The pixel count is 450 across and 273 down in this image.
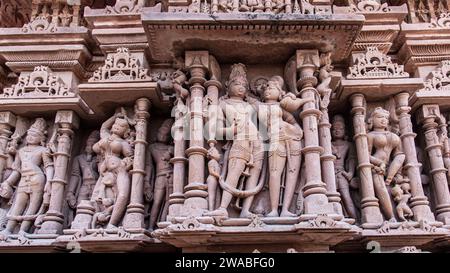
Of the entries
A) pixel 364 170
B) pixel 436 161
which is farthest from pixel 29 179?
pixel 436 161

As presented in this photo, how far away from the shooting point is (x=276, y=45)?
5613 mm

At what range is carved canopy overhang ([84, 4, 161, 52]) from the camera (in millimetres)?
6388

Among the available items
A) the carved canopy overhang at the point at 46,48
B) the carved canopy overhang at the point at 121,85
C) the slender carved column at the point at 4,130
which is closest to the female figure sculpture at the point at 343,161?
the carved canopy overhang at the point at 121,85

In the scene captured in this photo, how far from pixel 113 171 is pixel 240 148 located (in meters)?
1.76

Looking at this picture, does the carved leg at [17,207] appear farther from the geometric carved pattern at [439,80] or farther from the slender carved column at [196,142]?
the geometric carved pattern at [439,80]

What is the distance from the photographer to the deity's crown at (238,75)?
564cm

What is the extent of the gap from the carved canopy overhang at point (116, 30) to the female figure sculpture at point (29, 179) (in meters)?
1.61

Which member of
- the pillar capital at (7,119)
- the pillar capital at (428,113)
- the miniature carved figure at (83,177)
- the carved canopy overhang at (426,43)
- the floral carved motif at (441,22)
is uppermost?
the floral carved motif at (441,22)

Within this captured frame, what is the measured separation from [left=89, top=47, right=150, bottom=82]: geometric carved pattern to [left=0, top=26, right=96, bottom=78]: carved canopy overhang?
76 centimetres
